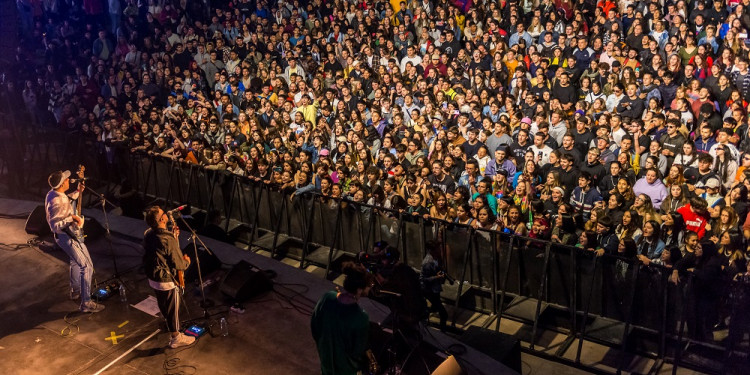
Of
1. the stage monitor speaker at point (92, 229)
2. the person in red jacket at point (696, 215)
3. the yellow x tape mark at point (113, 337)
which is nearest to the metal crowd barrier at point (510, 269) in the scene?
the person in red jacket at point (696, 215)

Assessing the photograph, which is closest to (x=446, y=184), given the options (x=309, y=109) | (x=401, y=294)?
(x=401, y=294)

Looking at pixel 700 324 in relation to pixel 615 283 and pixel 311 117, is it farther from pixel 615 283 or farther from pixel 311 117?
pixel 311 117

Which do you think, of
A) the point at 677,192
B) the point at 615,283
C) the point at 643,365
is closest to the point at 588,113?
the point at 677,192

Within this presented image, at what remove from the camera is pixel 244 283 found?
9.34 metres

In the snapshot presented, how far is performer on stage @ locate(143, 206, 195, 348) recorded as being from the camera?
793 centimetres

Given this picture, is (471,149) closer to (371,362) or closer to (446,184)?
(446,184)

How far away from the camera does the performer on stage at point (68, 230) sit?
902 cm

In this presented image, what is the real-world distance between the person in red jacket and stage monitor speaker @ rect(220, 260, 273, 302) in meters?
6.01

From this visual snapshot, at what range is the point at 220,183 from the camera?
13312mm

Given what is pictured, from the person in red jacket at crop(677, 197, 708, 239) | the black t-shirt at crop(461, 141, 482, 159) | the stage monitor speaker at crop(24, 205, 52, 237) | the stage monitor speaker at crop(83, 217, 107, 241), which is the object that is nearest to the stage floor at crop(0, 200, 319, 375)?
the stage monitor speaker at crop(83, 217, 107, 241)

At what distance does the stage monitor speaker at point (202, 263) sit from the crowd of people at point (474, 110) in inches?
91.2

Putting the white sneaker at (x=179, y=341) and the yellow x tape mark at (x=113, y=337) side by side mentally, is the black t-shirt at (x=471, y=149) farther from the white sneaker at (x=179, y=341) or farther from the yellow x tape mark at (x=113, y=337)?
the yellow x tape mark at (x=113, y=337)

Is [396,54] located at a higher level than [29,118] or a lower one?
higher

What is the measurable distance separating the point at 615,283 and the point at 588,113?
15.1 ft
